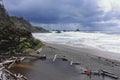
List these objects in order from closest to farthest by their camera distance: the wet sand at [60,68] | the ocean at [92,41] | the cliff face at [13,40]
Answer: the wet sand at [60,68] → the cliff face at [13,40] → the ocean at [92,41]

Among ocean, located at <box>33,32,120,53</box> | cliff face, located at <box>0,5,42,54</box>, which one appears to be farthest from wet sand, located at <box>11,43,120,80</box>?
ocean, located at <box>33,32,120,53</box>

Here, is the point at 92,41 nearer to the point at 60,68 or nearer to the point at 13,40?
the point at 13,40

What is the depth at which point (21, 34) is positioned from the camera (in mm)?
48281

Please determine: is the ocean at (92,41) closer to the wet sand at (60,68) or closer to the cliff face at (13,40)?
the wet sand at (60,68)

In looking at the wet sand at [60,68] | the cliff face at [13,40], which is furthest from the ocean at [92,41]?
the cliff face at [13,40]

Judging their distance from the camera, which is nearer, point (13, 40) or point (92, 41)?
point (13, 40)

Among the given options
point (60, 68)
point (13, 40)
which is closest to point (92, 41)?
point (13, 40)

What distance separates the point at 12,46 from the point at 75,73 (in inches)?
685

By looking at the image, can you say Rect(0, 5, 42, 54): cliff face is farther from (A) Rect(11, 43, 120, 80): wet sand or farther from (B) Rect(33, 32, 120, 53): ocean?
(B) Rect(33, 32, 120, 53): ocean

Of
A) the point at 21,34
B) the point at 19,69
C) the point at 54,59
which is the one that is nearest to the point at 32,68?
the point at 19,69

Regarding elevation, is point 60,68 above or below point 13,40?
below

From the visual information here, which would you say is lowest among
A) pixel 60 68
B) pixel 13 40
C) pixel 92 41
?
pixel 60 68

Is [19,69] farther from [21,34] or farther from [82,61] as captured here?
[21,34]

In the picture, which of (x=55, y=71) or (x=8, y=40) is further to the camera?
(x=8, y=40)
